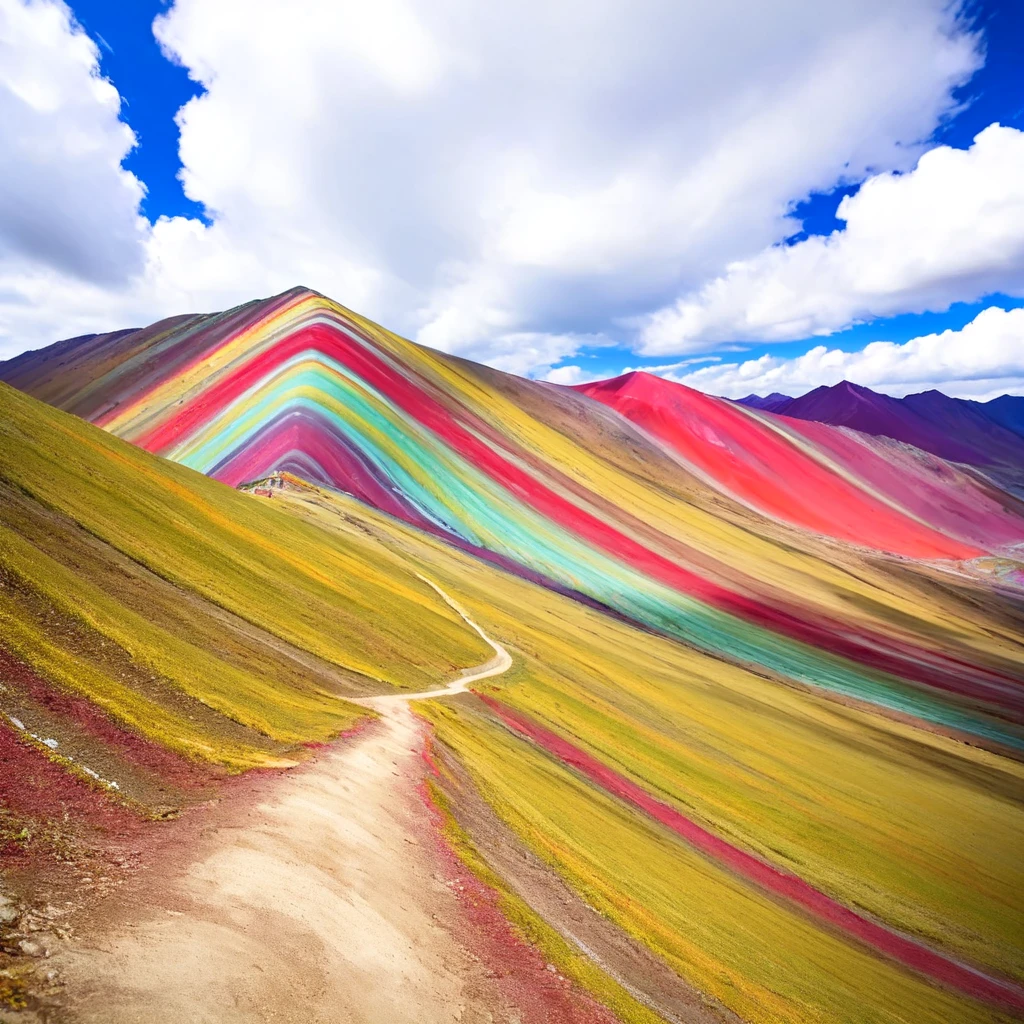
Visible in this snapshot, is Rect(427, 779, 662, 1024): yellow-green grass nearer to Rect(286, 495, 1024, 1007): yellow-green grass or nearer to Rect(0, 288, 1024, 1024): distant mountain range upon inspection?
Rect(0, 288, 1024, 1024): distant mountain range

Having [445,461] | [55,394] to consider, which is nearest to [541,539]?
[445,461]

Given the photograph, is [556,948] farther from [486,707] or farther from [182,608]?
[486,707]

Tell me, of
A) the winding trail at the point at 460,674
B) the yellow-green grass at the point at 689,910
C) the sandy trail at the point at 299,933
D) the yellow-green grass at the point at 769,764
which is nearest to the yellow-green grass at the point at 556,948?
the sandy trail at the point at 299,933

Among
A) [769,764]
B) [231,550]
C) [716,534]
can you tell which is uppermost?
[716,534]

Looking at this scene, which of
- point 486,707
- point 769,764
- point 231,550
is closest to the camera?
point 231,550

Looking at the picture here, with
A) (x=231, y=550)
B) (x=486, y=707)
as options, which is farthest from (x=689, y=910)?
(x=231, y=550)

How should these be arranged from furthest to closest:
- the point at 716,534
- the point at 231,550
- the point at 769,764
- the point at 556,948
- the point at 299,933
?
the point at 716,534
the point at 769,764
the point at 231,550
the point at 556,948
the point at 299,933

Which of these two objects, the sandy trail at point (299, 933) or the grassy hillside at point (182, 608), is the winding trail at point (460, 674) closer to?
the grassy hillside at point (182, 608)
